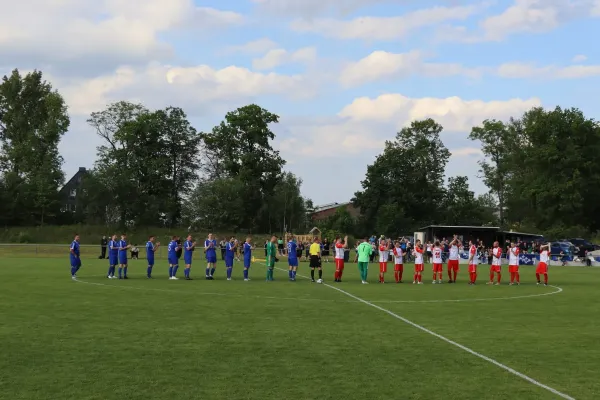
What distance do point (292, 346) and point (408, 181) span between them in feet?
251

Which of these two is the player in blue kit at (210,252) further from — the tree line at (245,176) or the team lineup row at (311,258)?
the tree line at (245,176)

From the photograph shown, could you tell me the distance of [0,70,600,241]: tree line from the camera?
77.6 metres

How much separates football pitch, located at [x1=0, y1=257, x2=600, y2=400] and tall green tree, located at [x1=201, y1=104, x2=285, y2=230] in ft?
209

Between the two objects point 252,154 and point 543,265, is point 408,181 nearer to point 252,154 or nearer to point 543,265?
point 252,154

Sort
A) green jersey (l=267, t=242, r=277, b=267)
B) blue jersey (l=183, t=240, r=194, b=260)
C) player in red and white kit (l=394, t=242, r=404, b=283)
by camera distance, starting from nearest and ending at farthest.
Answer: green jersey (l=267, t=242, r=277, b=267)
blue jersey (l=183, t=240, r=194, b=260)
player in red and white kit (l=394, t=242, r=404, b=283)

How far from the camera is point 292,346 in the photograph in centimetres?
1135

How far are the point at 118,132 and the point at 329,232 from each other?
1352 inches

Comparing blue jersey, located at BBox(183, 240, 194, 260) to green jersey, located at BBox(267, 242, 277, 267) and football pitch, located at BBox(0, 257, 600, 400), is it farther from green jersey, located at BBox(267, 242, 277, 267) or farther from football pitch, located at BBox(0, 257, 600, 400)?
football pitch, located at BBox(0, 257, 600, 400)

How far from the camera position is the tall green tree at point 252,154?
84688 mm

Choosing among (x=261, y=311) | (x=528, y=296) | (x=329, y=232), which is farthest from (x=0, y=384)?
(x=329, y=232)

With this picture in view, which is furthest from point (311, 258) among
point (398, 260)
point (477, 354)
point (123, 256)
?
point (477, 354)

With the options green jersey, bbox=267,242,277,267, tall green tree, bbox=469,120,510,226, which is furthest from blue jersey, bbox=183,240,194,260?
tall green tree, bbox=469,120,510,226

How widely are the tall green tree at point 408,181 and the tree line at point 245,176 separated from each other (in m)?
0.15

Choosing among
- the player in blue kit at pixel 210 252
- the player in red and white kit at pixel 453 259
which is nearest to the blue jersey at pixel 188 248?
the player in blue kit at pixel 210 252
